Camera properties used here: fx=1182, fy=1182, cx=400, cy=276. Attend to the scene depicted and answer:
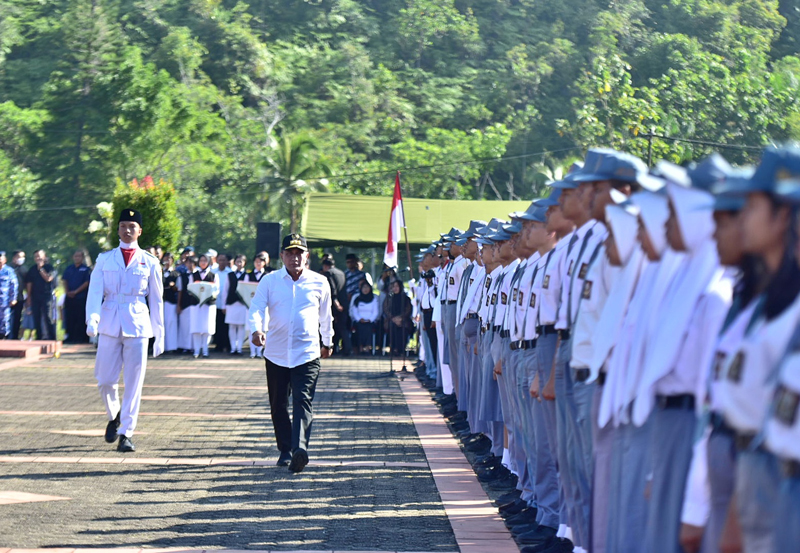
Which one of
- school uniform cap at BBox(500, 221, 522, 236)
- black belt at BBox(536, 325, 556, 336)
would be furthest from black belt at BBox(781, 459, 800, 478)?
school uniform cap at BBox(500, 221, 522, 236)

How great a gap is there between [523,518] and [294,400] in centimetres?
266

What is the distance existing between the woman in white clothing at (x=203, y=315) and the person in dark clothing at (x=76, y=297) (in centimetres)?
291

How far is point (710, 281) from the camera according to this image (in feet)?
15.0

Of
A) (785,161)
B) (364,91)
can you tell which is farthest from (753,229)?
(364,91)

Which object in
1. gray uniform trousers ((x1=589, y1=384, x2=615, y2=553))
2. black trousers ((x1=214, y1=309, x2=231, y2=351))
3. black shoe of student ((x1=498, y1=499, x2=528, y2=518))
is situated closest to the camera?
gray uniform trousers ((x1=589, y1=384, x2=615, y2=553))

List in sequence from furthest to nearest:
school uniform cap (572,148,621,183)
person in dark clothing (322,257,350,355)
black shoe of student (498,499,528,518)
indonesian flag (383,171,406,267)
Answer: person in dark clothing (322,257,350,355) < indonesian flag (383,171,406,267) < black shoe of student (498,499,528,518) < school uniform cap (572,148,621,183)

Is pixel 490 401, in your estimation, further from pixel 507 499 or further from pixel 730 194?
pixel 730 194

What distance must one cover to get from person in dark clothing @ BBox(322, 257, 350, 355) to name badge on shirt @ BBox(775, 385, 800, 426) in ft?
70.0

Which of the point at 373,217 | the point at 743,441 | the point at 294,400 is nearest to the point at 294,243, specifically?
the point at 294,400

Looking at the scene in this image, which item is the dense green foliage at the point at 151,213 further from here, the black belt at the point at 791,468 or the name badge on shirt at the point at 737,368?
the black belt at the point at 791,468

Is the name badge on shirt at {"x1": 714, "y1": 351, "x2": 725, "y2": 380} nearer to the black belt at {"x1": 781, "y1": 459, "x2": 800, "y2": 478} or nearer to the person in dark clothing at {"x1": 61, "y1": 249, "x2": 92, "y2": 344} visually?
the black belt at {"x1": 781, "y1": 459, "x2": 800, "y2": 478}

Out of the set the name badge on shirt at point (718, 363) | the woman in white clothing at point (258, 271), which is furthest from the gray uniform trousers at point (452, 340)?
the name badge on shirt at point (718, 363)

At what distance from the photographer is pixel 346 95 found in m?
77.7

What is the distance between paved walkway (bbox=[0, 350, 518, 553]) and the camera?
735cm
